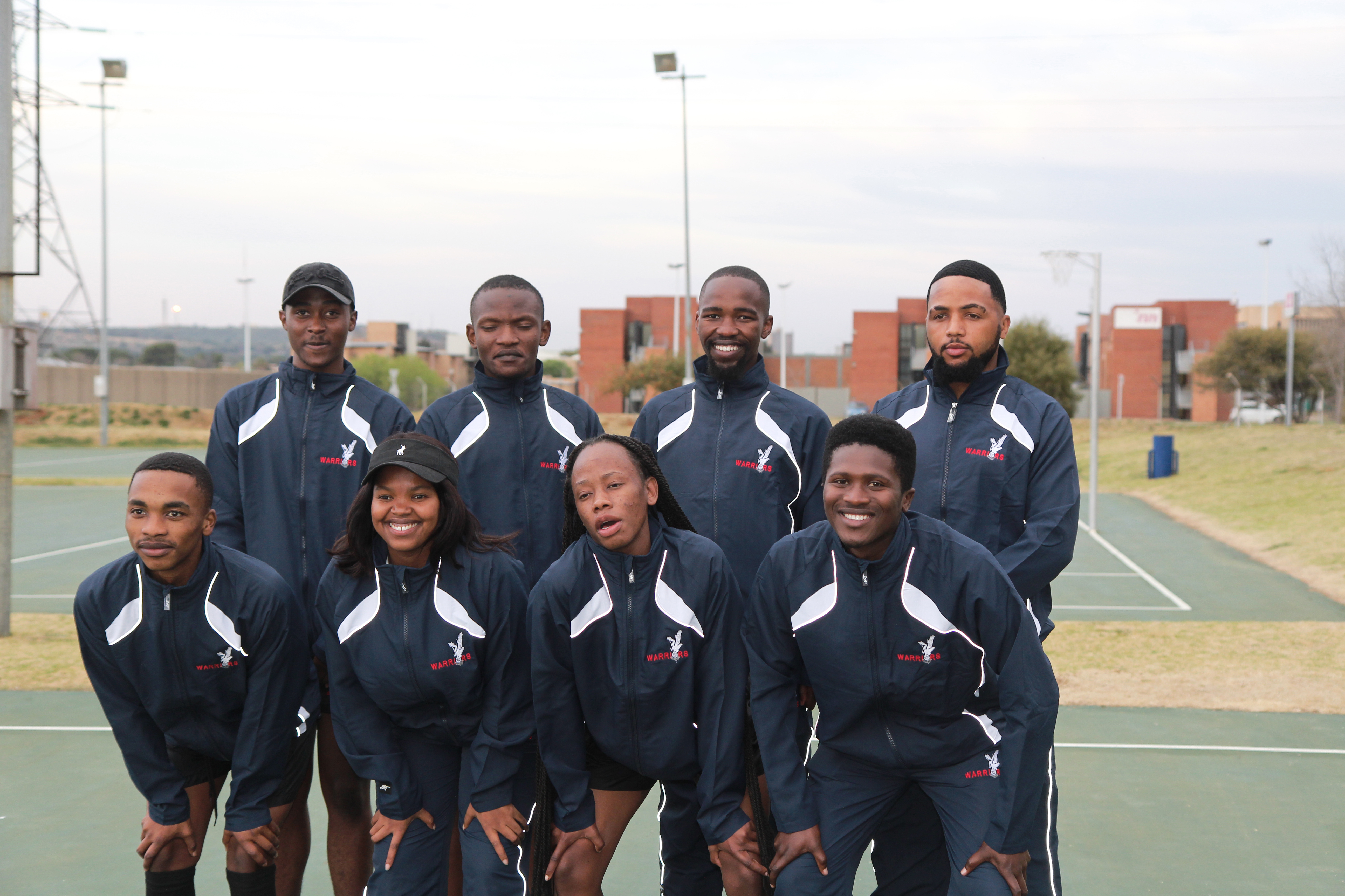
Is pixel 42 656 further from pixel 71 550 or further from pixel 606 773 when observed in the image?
pixel 71 550

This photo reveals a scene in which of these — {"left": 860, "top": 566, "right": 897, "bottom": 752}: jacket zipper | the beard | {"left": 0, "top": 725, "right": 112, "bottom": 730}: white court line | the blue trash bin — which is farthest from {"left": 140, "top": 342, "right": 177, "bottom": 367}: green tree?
{"left": 860, "top": 566, "right": 897, "bottom": 752}: jacket zipper

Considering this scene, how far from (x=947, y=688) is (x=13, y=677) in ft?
22.6

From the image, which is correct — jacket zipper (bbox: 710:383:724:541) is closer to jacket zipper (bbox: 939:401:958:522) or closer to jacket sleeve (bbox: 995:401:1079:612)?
jacket zipper (bbox: 939:401:958:522)

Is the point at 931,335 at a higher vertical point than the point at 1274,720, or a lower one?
higher

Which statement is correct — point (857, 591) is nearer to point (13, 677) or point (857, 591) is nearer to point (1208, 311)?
point (13, 677)

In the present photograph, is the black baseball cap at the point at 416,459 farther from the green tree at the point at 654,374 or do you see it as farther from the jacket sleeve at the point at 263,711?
the green tree at the point at 654,374

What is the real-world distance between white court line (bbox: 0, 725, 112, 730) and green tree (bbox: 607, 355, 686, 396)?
49.2 metres

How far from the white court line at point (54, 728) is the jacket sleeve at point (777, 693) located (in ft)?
15.1

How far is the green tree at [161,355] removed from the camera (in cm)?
9406

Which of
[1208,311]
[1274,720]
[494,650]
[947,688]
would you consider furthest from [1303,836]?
[1208,311]

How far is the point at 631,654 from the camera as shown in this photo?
332 centimetres

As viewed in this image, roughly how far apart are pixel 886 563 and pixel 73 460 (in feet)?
107

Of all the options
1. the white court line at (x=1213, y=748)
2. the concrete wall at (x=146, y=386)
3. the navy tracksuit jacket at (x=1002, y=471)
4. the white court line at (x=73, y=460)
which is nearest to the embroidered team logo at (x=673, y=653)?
the navy tracksuit jacket at (x=1002, y=471)

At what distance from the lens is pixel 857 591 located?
3.24 metres
